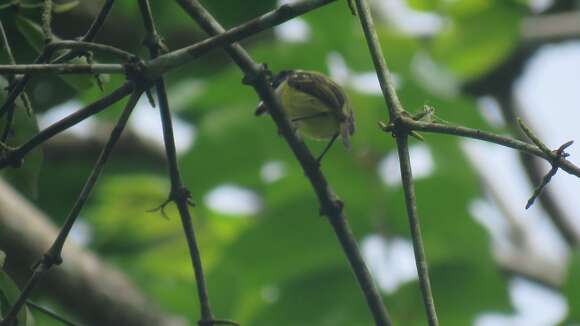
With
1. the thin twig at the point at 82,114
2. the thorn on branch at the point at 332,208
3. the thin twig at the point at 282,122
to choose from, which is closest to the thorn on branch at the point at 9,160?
the thin twig at the point at 82,114

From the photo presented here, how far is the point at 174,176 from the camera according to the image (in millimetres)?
1271

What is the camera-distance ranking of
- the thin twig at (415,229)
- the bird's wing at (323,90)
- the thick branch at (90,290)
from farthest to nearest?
the thick branch at (90,290) → the bird's wing at (323,90) → the thin twig at (415,229)

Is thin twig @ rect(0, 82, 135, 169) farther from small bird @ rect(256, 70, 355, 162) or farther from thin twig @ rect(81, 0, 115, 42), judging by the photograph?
small bird @ rect(256, 70, 355, 162)

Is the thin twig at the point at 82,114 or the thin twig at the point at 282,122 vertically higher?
the thin twig at the point at 282,122

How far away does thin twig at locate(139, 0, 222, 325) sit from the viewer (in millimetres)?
1201

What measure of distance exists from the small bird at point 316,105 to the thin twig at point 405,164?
0.45 metres

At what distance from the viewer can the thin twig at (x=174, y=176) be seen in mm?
1201

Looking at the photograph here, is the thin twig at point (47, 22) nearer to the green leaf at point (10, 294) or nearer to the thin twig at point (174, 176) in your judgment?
the thin twig at point (174, 176)

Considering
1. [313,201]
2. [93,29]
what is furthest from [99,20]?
[313,201]

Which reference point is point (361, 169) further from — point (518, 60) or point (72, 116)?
point (518, 60)

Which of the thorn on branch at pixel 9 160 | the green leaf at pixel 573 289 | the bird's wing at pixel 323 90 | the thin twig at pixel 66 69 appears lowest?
the thorn on branch at pixel 9 160

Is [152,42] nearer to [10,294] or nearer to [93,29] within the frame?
[93,29]

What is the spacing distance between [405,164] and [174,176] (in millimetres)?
349

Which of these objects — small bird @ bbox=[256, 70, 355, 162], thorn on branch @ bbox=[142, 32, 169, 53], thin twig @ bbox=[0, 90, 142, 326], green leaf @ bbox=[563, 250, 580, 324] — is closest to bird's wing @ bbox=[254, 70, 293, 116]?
small bird @ bbox=[256, 70, 355, 162]
